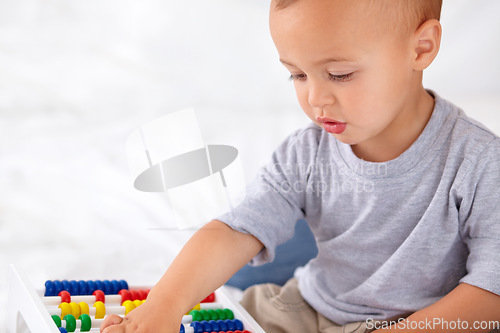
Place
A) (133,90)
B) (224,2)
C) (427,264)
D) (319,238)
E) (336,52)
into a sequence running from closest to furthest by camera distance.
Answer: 1. (336,52)
2. (427,264)
3. (319,238)
4. (133,90)
5. (224,2)

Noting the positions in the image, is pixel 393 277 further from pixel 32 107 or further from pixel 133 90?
pixel 32 107

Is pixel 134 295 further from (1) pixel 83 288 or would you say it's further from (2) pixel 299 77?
(2) pixel 299 77

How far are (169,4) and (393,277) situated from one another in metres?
0.75

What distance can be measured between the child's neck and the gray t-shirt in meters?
0.01

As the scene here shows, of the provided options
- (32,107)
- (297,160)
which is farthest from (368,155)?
(32,107)

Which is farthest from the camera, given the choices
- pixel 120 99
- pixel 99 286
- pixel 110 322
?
pixel 120 99

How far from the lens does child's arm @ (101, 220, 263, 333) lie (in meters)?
0.65

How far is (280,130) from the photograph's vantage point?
4.37ft

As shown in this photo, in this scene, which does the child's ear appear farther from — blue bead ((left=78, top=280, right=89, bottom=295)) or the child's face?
blue bead ((left=78, top=280, right=89, bottom=295))

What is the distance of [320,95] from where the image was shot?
67 cm

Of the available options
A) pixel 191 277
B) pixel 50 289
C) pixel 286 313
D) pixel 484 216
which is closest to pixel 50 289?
pixel 50 289

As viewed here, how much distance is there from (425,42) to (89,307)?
534 millimetres

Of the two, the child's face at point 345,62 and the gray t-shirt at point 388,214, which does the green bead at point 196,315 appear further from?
the child's face at point 345,62

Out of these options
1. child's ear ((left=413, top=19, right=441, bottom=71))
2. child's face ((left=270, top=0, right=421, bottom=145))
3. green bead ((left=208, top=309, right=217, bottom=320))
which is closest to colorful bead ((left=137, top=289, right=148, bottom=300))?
green bead ((left=208, top=309, right=217, bottom=320))
